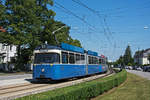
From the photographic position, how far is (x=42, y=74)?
17.3 m

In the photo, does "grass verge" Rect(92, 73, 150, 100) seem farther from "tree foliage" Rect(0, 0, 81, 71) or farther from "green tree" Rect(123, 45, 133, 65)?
"green tree" Rect(123, 45, 133, 65)

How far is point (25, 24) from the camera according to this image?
38812 mm

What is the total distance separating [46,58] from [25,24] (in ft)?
75.5

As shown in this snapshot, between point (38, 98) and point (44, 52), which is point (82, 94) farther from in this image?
point (44, 52)

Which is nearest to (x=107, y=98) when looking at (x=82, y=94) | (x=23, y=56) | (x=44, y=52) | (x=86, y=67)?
(x=82, y=94)

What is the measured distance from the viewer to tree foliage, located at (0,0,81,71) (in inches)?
1462

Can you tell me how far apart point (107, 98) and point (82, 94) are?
6.41ft

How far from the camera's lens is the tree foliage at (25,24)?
37.1 m

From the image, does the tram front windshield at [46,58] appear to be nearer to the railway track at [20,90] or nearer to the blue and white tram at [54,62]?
the blue and white tram at [54,62]

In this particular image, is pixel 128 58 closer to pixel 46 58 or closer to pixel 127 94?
pixel 46 58

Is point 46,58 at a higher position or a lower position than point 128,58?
lower

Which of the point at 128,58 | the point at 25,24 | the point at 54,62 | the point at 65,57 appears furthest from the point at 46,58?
the point at 128,58

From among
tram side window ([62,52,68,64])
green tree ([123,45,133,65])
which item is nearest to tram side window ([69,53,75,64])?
tram side window ([62,52,68,64])

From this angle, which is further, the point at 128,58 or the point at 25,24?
the point at 128,58
